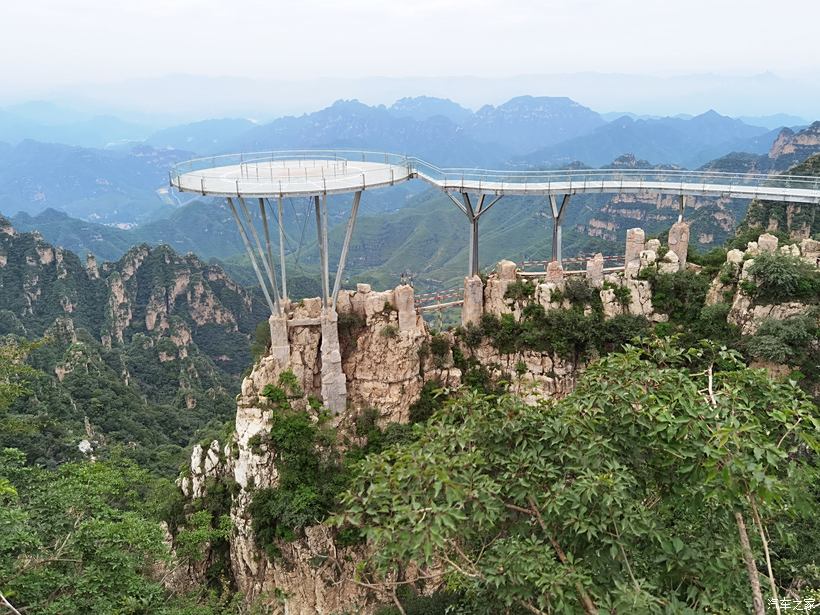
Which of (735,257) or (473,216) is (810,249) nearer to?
(735,257)

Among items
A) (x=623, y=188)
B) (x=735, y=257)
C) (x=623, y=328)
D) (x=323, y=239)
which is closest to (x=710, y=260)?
(x=735, y=257)

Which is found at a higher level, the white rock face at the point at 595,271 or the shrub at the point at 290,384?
the white rock face at the point at 595,271

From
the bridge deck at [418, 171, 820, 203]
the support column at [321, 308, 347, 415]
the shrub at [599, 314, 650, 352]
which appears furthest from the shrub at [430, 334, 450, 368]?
the bridge deck at [418, 171, 820, 203]

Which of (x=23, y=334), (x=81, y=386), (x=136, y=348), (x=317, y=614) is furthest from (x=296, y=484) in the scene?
(x=23, y=334)

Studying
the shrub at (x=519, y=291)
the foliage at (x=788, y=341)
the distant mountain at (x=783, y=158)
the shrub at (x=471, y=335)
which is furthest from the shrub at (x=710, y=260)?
the distant mountain at (x=783, y=158)

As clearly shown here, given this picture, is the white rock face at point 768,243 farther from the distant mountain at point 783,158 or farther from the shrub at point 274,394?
the distant mountain at point 783,158

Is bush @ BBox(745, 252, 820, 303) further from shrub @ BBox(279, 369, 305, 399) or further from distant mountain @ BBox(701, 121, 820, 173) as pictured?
distant mountain @ BBox(701, 121, 820, 173)
